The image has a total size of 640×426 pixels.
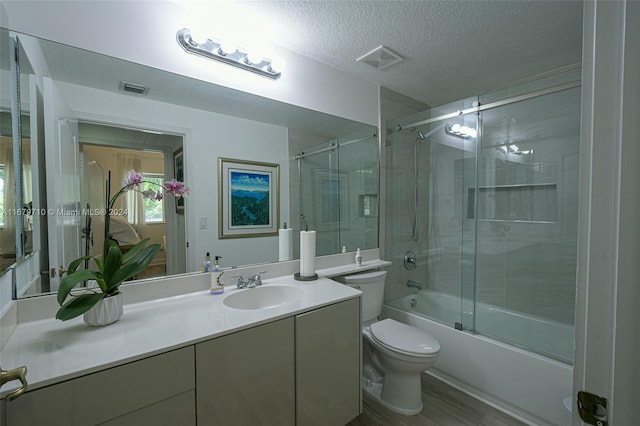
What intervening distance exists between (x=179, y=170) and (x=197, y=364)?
3.24ft

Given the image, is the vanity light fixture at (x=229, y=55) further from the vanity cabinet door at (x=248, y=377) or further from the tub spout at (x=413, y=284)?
the tub spout at (x=413, y=284)

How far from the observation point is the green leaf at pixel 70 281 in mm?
938

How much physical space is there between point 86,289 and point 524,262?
3049 mm

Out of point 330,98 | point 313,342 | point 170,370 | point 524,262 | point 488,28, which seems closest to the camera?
point 170,370

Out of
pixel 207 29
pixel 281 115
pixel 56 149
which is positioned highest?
pixel 207 29

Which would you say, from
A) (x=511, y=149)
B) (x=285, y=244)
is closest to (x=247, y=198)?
(x=285, y=244)

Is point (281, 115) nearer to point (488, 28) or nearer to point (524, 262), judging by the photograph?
point (488, 28)

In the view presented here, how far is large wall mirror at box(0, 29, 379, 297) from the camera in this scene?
115 centimetres

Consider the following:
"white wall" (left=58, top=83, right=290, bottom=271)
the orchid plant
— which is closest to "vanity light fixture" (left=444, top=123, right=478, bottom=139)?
"white wall" (left=58, top=83, right=290, bottom=271)

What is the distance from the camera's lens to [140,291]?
4.41 ft

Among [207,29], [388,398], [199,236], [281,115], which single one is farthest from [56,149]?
[388,398]

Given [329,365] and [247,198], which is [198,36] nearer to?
[247,198]

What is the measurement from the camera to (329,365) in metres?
1.40

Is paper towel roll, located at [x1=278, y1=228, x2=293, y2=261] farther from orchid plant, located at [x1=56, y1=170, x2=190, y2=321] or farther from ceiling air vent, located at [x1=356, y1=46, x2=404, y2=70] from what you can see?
ceiling air vent, located at [x1=356, y1=46, x2=404, y2=70]
